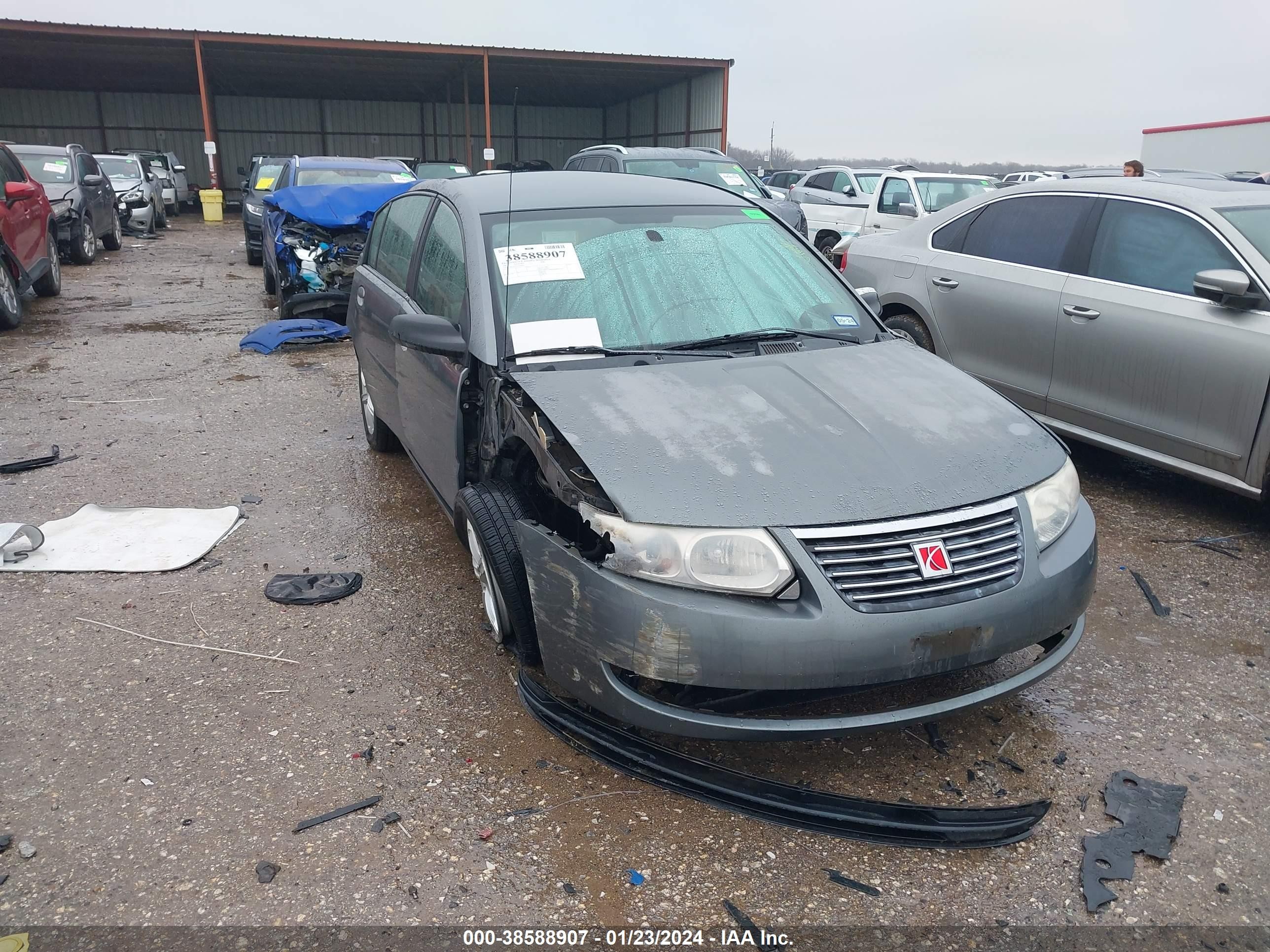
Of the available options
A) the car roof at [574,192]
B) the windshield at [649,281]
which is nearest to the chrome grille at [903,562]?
the windshield at [649,281]

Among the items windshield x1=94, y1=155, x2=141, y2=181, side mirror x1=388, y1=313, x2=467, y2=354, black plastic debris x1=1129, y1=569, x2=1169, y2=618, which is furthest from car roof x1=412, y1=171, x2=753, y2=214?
windshield x1=94, y1=155, x2=141, y2=181

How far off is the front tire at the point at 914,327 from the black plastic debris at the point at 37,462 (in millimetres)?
5125

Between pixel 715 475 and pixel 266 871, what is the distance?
5.16 feet

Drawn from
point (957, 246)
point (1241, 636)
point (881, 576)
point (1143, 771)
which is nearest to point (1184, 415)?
point (1241, 636)

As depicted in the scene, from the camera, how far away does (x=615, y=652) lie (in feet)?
8.23

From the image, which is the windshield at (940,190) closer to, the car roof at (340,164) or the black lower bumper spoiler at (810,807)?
the car roof at (340,164)

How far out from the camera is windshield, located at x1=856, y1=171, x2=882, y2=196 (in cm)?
1559

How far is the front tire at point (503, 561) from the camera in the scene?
3.04 metres

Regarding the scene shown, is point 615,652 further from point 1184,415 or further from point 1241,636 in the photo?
point 1184,415

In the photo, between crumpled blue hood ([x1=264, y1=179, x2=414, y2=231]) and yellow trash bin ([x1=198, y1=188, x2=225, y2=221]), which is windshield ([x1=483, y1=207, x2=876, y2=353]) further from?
yellow trash bin ([x1=198, y1=188, x2=225, y2=221])

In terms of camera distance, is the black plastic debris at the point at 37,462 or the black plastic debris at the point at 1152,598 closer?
the black plastic debris at the point at 1152,598

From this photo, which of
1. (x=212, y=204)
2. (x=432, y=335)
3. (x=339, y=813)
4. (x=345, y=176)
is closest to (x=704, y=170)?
(x=345, y=176)

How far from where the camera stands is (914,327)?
6176 millimetres

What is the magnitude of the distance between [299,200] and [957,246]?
6659mm
